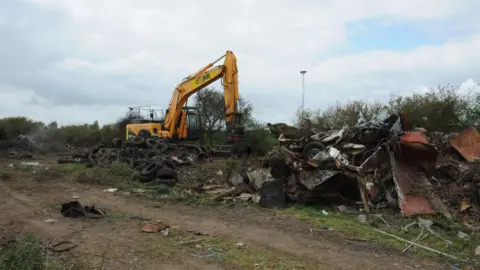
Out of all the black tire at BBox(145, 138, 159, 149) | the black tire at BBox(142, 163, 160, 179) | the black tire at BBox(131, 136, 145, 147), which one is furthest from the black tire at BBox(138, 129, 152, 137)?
the black tire at BBox(142, 163, 160, 179)

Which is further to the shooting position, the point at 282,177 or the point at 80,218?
the point at 282,177

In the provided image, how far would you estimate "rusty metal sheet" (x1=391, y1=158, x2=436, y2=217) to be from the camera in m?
8.50

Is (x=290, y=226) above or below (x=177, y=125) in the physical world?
below

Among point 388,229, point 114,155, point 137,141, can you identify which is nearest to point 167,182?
point 114,155

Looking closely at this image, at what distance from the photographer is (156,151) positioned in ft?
55.7

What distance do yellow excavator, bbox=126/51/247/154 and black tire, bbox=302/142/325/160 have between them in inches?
307

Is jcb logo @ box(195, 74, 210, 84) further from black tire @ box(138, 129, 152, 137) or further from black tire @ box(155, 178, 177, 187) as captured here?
black tire @ box(155, 178, 177, 187)

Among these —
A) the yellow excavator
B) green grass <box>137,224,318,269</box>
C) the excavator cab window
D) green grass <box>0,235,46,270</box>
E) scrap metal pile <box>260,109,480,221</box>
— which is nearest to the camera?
green grass <box>0,235,46,270</box>

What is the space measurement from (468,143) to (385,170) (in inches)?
106

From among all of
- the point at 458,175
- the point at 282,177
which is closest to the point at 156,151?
the point at 282,177

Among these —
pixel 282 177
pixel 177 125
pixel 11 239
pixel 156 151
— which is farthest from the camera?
pixel 177 125

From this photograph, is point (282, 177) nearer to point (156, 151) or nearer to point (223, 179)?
point (223, 179)

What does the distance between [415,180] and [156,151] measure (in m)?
10.6

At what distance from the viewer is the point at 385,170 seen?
32.3 feet
